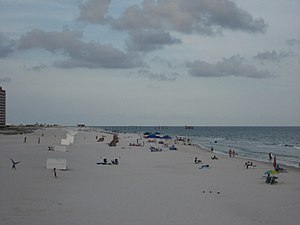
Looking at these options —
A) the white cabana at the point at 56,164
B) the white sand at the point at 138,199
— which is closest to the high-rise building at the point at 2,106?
the white sand at the point at 138,199

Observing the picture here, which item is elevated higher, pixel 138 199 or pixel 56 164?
pixel 56 164

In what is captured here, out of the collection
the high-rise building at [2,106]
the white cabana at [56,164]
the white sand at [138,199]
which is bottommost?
the white sand at [138,199]

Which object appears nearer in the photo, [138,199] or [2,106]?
[138,199]

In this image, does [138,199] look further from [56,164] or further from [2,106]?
[2,106]

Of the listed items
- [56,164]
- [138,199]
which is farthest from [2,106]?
[138,199]

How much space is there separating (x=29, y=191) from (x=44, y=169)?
21.6 ft

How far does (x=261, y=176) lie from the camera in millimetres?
23812

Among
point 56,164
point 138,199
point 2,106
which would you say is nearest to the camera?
point 138,199

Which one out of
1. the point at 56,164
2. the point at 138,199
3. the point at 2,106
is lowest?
the point at 138,199

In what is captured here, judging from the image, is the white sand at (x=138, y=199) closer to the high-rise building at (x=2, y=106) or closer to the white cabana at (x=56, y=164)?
the white cabana at (x=56, y=164)

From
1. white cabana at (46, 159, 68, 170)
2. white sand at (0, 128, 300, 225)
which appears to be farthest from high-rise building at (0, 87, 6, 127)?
white cabana at (46, 159, 68, 170)

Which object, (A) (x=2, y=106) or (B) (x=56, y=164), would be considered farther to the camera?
(A) (x=2, y=106)

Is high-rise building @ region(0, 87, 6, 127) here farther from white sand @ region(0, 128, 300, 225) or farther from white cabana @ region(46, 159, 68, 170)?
white cabana @ region(46, 159, 68, 170)

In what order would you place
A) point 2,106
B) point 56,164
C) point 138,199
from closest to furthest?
point 138,199 < point 56,164 < point 2,106
